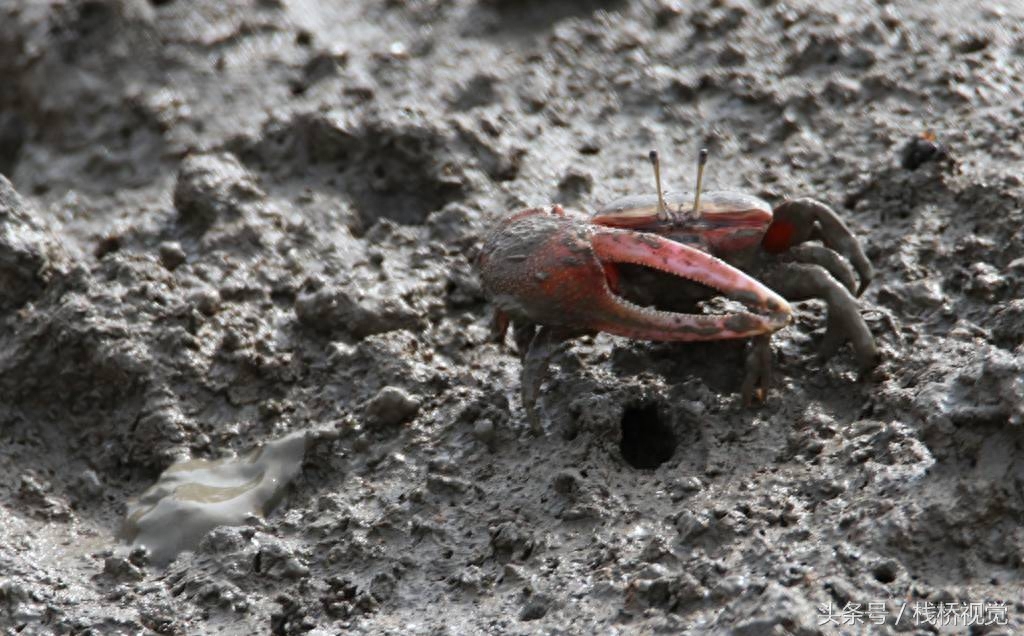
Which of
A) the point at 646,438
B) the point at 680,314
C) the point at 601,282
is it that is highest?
the point at 601,282

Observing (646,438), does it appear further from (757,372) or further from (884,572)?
(884,572)

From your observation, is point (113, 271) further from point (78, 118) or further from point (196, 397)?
point (78, 118)

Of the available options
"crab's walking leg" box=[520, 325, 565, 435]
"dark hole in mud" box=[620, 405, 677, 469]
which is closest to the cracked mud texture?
"dark hole in mud" box=[620, 405, 677, 469]

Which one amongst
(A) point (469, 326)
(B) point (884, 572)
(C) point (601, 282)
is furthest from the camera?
(A) point (469, 326)

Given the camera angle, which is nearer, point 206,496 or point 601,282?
point 601,282

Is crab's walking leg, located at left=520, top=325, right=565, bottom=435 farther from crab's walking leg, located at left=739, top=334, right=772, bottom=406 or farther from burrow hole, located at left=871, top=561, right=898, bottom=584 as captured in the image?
burrow hole, located at left=871, top=561, right=898, bottom=584

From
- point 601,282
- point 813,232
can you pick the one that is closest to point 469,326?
point 601,282
